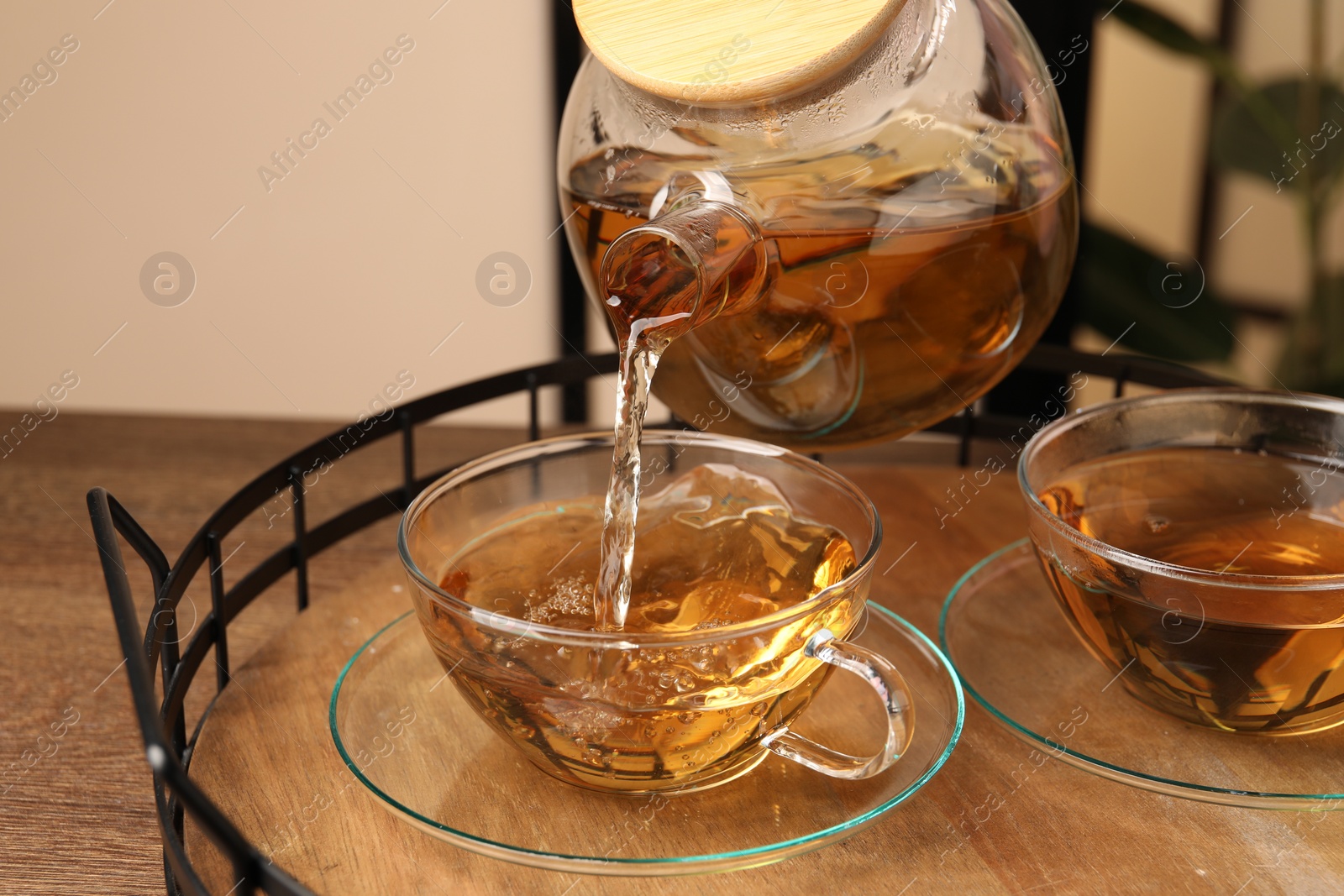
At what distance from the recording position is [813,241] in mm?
463

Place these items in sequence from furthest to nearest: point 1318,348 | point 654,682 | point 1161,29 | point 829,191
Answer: point 1318,348 → point 1161,29 → point 829,191 → point 654,682

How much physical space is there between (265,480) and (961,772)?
0.96ft

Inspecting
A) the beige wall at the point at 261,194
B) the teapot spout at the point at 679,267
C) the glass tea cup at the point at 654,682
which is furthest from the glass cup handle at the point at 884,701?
the beige wall at the point at 261,194

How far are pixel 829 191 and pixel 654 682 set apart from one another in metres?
0.21

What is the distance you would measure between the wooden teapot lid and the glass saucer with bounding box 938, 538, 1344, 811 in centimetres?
23

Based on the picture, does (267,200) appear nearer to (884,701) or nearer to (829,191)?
(829,191)

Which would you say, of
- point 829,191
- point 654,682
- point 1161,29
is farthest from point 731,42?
point 1161,29

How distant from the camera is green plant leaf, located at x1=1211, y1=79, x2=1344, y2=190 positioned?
1.15 metres

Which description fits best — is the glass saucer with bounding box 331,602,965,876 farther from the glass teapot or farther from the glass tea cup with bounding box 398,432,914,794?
the glass teapot

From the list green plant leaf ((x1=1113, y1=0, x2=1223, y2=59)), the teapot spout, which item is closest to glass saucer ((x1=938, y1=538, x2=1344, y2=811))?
the teapot spout


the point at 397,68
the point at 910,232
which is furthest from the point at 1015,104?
the point at 397,68

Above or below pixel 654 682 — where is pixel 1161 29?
below

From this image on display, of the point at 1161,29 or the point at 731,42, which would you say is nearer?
the point at 731,42

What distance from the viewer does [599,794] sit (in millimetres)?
403
